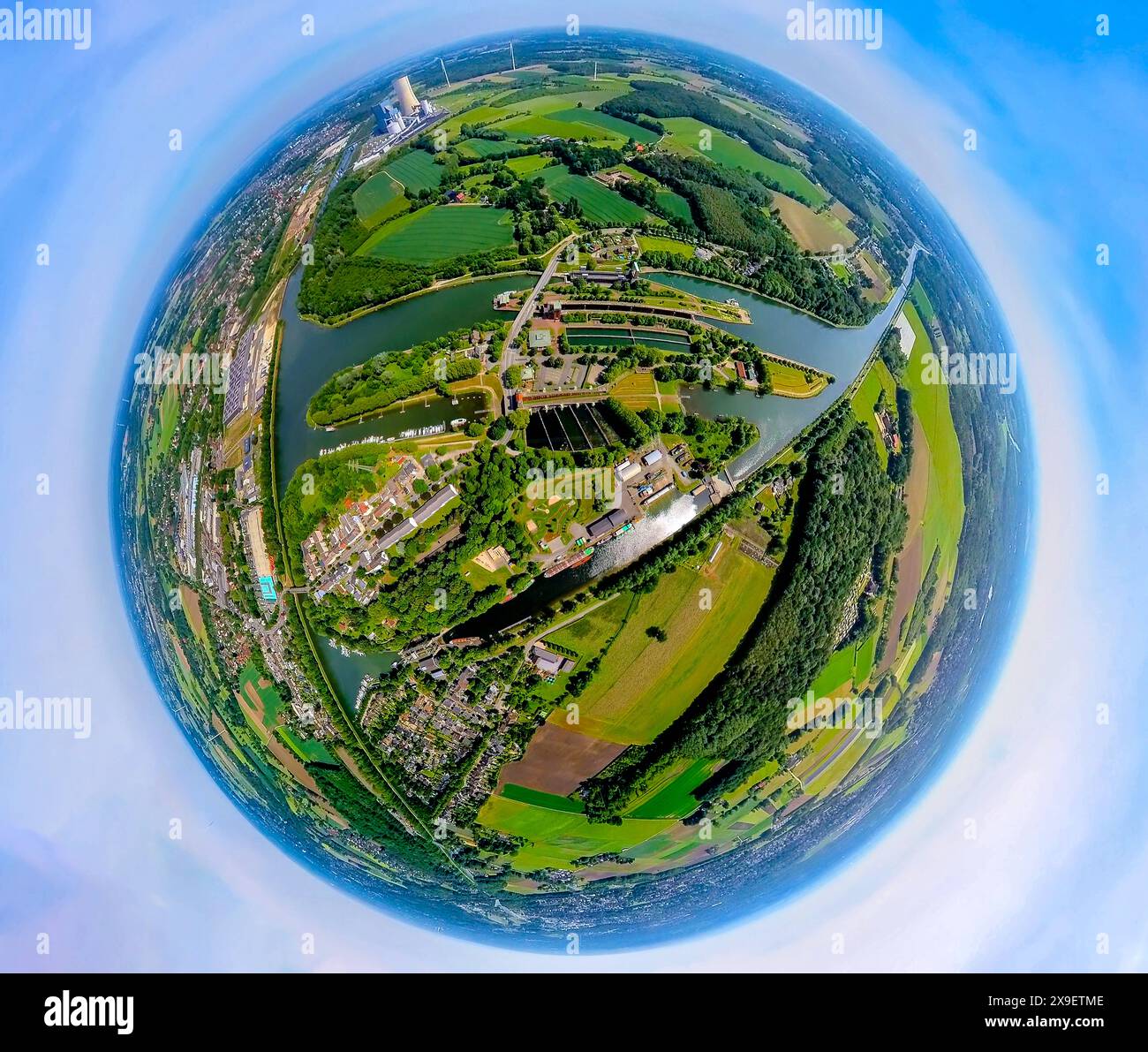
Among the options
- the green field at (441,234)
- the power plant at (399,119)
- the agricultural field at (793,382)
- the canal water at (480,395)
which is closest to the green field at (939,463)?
the canal water at (480,395)

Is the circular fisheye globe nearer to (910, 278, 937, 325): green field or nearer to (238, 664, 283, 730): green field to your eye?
(238, 664, 283, 730): green field

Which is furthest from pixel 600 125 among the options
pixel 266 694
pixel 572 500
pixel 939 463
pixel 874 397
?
pixel 266 694

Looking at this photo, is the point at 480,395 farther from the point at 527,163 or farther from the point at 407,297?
the point at 527,163

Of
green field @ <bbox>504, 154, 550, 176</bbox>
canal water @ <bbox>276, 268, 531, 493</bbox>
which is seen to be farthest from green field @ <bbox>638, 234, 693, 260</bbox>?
green field @ <bbox>504, 154, 550, 176</bbox>

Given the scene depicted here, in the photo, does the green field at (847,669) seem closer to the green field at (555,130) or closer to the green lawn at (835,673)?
the green lawn at (835,673)

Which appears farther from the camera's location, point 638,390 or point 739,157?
point 739,157
